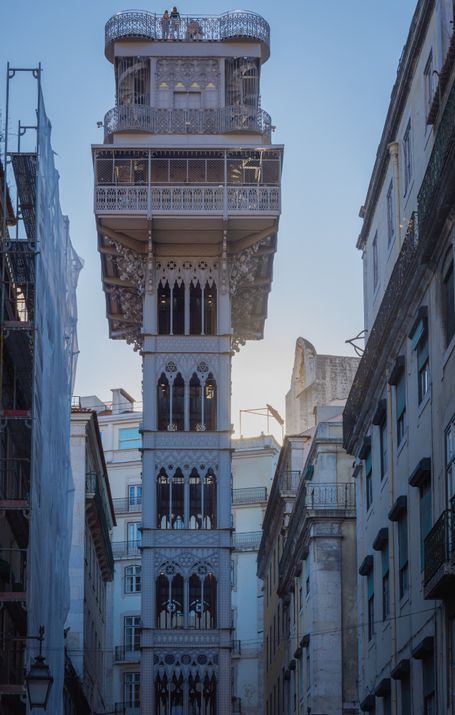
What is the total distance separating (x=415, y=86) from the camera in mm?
35750

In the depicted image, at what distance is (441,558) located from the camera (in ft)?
87.9

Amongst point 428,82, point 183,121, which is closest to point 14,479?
point 428,82

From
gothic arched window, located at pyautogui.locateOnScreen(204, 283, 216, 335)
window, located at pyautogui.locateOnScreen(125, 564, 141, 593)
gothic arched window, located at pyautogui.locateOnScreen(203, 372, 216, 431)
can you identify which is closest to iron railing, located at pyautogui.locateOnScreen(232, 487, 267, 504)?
window, located at pyautogui.locateOnScreen(125, 564, 141, 593)

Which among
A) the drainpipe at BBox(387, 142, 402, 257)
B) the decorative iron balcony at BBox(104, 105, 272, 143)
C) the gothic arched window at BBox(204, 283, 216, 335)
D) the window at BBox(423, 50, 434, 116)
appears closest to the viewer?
the window at BBox(423, 50, 434, 116)

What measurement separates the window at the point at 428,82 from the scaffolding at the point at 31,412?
9.79m

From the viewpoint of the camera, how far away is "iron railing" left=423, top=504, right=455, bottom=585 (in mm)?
26227

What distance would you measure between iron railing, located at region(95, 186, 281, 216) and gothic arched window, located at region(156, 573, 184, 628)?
499 inches

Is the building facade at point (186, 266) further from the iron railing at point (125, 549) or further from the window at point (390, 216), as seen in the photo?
the iron railing at point (125, 549)

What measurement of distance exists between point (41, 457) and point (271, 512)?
3685 cm

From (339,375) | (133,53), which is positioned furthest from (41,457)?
(339,375)

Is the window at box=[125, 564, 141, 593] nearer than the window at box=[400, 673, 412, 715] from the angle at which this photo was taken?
No

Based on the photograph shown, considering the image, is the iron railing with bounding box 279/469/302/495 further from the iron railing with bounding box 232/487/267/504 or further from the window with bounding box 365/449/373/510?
the window with bounding box 365/449/373/510

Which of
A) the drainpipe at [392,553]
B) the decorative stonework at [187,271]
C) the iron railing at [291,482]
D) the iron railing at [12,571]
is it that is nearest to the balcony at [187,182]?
the decorative stonework at [187,271]

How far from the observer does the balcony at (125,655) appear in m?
93.7
